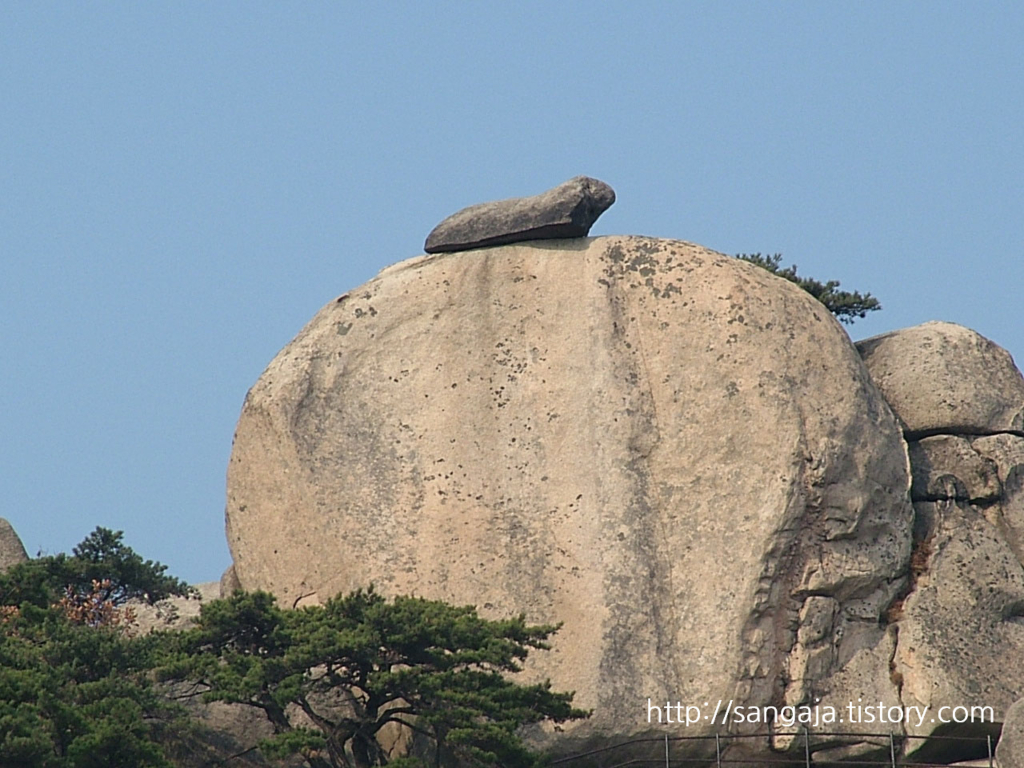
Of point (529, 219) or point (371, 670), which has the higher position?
point (529, 219)

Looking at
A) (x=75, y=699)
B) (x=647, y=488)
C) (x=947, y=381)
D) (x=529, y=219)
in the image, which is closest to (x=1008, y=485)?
(x=947, y=381)

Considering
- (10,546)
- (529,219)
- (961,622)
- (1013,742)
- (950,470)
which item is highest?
(529,219)

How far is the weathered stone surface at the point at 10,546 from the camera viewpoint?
26938 mm

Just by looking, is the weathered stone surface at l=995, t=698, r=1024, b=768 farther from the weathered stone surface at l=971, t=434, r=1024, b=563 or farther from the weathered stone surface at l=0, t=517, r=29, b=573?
the weathered stone surface at l=0, t=517, r=29, b=573

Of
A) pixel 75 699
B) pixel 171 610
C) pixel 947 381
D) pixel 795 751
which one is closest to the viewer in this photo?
pixel 75 699

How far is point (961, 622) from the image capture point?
21203mm

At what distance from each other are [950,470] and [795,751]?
4395 millimetres

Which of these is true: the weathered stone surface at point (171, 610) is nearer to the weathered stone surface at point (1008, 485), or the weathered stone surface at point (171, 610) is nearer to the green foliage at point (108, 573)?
the green foliage at point (108, 573)

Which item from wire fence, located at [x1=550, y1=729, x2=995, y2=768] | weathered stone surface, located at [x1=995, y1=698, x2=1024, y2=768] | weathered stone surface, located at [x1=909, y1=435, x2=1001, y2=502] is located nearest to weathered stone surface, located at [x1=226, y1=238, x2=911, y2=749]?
wire fence, located at [x1=550, y1=729, x2=995, y2=768]

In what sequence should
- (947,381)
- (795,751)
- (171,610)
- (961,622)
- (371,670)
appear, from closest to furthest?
(371,670), (795,751), (961,622), (947,381), (171,610)

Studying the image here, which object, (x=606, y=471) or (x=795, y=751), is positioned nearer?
(x=795, y=751)

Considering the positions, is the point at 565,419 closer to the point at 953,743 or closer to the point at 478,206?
the point at 478,206

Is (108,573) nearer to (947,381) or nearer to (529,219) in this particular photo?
(529,219)

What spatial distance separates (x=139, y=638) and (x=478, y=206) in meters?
7.27
